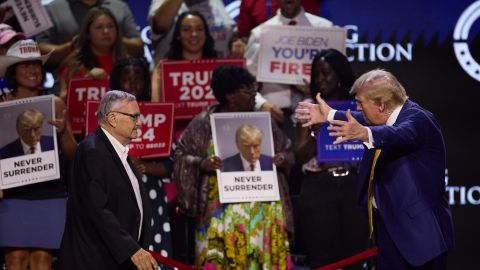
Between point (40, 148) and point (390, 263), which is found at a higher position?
point (40, 148)

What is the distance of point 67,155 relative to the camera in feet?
24.7

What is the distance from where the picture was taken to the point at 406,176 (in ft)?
19.0

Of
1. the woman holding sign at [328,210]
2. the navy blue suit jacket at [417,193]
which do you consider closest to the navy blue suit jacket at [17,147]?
the woman holding sign at [328,210]

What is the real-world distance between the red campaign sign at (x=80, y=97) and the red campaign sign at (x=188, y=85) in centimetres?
50

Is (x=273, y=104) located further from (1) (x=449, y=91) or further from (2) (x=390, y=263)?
(2) (x=390, y=263)

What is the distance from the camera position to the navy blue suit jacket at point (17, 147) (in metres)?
7.16

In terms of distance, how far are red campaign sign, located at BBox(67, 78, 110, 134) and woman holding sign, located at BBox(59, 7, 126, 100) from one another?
144mm

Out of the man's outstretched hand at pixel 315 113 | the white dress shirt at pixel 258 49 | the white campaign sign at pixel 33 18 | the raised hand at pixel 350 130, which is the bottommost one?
the raised hand at pixel 350 130

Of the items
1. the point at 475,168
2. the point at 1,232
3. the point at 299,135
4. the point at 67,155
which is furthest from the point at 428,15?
the point at 1,232

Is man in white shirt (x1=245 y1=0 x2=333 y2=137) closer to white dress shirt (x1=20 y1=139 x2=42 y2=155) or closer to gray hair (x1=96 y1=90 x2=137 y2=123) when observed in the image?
white dress shirt (x1=20 y1=139 x2=42 y2=155)

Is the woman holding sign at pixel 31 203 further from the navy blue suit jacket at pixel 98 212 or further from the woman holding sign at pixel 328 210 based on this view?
the woman holding sign at pixel 328 210

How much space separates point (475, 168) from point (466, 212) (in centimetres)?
40

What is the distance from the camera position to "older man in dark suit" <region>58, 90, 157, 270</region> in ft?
18.4

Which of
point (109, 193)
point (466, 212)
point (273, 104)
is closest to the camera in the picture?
point (109, 193)
